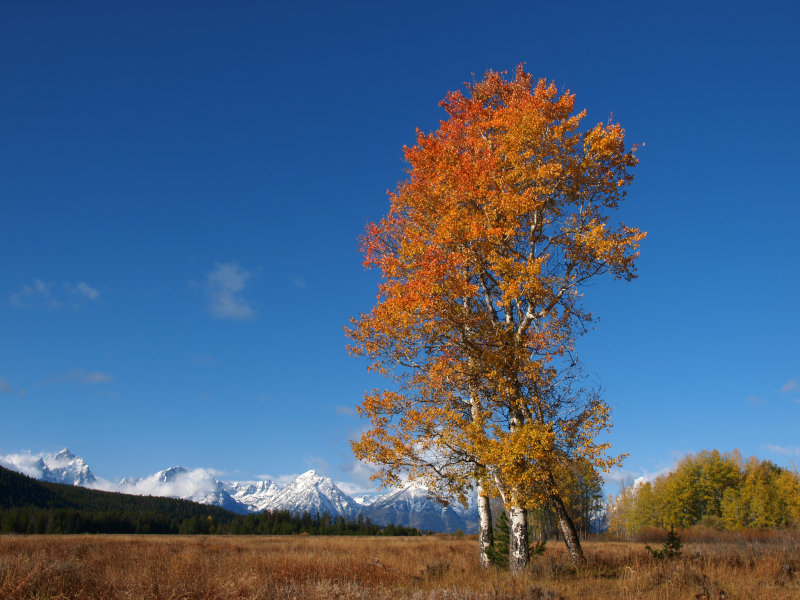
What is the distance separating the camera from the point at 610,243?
1200 centimetres

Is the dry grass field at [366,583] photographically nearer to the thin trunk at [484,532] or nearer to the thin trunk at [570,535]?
the thin trunk at [484,532]

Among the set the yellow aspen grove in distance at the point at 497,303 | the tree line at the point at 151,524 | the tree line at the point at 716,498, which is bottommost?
the tree line at the point at 151,524

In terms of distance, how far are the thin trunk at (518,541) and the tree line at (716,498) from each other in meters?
68.5

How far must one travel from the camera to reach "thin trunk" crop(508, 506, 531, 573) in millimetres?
11992

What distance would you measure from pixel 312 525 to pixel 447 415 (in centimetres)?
15067

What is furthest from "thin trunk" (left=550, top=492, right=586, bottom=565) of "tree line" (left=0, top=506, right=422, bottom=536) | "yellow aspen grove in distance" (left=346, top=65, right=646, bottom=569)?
"tree line" (left=0, top=506, right=422, bottom=536)

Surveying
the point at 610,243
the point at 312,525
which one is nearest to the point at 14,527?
the point at 312,525

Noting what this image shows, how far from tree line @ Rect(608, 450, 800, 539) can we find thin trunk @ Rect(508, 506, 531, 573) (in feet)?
225

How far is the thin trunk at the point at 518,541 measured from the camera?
1199 centimetres

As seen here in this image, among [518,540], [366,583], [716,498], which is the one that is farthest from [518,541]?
[716,498]

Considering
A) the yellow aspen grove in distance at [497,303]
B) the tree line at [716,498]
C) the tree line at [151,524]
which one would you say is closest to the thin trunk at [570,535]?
the yellow aspen grove in distance at [497,303]

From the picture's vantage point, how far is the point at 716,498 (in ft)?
267

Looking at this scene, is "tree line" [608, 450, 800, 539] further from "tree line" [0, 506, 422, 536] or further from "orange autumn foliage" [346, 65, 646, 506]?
"orange autumn foliage" [346, 65, 646, 506]

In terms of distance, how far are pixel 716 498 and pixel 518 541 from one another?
8863cm
